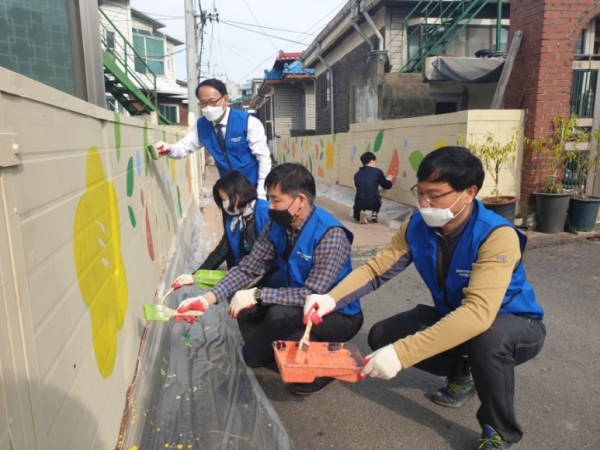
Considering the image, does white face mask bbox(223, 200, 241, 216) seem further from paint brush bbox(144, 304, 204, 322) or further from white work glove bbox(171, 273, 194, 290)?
paint brush bbox(144, 304, 204, 322)

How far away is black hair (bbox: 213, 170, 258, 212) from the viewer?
3.15 m

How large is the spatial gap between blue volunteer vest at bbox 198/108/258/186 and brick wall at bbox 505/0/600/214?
3.96 metres

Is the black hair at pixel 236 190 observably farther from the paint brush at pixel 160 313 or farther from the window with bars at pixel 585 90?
Answer: the window with bars at pixel 585 90

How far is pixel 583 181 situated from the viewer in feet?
21.4

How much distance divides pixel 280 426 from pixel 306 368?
15.3 inches

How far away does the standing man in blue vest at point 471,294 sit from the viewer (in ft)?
6.09

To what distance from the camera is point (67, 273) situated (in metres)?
1.40

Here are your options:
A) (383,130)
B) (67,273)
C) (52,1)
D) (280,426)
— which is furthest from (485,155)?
(67,273)

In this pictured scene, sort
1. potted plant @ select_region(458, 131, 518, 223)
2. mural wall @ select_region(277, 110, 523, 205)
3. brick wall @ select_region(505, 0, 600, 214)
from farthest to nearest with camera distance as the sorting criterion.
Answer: mural wall @ select_region(277, 110, 523, 205) < brick wall @ select_region(505, 0, 600, 214) < potted plant @ select_region(458, 131, 518, 223)

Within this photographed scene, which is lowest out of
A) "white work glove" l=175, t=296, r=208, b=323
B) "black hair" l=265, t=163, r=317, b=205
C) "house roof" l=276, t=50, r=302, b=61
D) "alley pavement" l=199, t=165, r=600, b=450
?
"alley pavement" l=199, t=165, r=600, b=450

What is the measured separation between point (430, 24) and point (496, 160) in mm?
6520

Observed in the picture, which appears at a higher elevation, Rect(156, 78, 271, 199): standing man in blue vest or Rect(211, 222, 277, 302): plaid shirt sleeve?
Rect(156, 78, 271, 199): standing man in blue vest

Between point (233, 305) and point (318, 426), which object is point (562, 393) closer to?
point (318, 426)

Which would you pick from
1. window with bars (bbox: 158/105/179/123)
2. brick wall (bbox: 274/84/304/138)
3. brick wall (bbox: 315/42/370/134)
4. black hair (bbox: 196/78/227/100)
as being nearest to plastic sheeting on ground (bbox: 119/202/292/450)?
black hair (bbox: 196/78/227/100)
